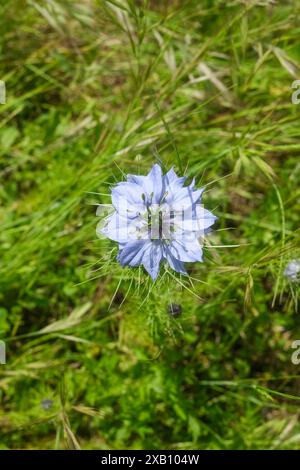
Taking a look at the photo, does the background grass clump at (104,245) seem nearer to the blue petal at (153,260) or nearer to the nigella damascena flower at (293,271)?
the nigella damascena flower at (293,271)

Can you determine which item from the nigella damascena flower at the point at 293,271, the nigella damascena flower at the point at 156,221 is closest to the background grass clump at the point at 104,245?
the nigella damascena flower at the point at 293,271

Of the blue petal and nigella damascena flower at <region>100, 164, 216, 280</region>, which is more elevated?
nigella damascena flower at <region>100, 164, 216, 280</region>

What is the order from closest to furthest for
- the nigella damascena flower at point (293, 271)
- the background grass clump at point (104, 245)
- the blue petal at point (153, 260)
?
the blue petal at point (153, 260)
the nigella damascena flower at point (293, 271)
the background grass clump at point (104, 245)

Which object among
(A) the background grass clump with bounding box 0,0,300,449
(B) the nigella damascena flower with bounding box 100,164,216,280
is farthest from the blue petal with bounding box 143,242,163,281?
(A) the background grass clump with bounding box 0,0,300,449

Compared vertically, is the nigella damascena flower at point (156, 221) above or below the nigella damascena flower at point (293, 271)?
above

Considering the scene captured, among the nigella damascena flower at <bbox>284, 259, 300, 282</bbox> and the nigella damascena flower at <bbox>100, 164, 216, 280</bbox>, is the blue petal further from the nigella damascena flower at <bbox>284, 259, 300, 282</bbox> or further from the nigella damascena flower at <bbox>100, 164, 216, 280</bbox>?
the nigella damascena flower at <bbox>284, 259, 300, 282</bbox>
